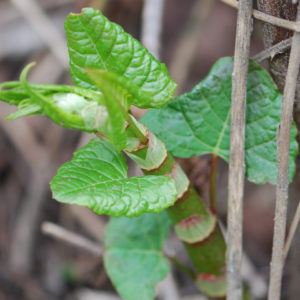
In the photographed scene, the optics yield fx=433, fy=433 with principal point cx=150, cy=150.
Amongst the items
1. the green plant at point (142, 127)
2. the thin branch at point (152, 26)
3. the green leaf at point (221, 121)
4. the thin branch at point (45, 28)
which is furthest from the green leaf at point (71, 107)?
the thin branch at point (45, 28)

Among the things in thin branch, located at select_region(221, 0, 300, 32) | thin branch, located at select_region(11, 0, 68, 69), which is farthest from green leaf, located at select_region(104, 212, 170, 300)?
thin branch, located at select_region(11, 0, 68, 69)

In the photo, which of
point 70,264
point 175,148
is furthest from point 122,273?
point 70,264

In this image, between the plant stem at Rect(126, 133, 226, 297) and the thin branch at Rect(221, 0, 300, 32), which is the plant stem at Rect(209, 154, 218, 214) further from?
the thin branch at Rect(221, 0, 300, 32)

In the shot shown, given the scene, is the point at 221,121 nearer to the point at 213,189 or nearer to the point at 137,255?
the point at 213,189

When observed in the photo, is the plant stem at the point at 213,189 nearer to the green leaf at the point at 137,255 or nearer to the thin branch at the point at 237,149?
the thin branch at the point at 237,149

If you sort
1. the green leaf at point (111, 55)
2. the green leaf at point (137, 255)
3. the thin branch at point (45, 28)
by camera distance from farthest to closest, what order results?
1. the thin branch at point (45, 28)
2. the green leaf at point (137, 255)
3. the green leaf at point (111, 55)

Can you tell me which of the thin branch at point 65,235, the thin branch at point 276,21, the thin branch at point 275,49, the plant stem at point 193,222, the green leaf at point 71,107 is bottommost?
the thin branch at point 65,235

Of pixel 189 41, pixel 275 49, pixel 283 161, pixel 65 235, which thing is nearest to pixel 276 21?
pixel 275 49
